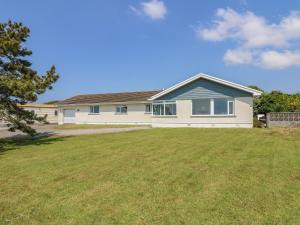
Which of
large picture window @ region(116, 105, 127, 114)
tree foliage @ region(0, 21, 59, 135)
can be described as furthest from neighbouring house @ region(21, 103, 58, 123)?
tree foliage @ region(0, 21, 59, 135)

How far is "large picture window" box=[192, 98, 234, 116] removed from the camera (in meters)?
24.9

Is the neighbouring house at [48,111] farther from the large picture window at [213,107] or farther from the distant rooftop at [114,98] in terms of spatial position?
the large picture window at [213,107]

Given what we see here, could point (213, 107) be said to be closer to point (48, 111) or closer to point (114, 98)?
point (114, 98)

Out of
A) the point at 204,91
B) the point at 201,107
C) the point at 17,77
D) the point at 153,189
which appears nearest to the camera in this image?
the point at 153,189

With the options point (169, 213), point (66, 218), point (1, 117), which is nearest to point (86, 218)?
point (66, 218)

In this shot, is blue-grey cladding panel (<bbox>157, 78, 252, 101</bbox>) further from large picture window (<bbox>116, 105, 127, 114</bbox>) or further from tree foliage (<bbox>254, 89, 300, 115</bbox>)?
tree foliage (<bbox>254, 89, 300, 115</bbox>)

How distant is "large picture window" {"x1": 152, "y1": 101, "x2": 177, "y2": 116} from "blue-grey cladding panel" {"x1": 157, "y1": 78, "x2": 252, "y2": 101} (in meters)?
0.71

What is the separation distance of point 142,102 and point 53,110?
21.8 meters

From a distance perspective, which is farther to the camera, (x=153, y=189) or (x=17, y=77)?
(x=17, y=77)

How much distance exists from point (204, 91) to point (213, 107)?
1.74 metres

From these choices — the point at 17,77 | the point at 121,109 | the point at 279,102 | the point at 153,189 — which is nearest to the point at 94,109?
the point at 121,109

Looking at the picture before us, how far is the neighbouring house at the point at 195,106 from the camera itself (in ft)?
80.3

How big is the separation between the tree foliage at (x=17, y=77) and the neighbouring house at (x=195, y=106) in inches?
547

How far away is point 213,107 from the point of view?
25562 millimetres
